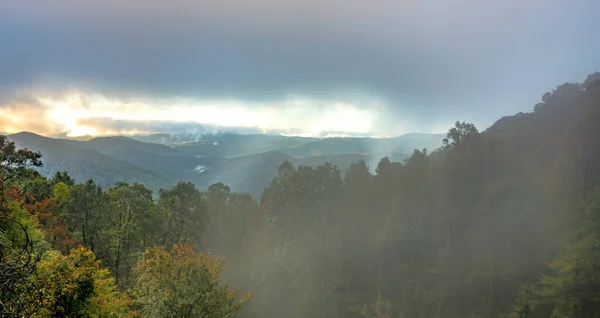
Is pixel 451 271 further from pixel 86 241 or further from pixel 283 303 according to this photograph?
pixel 86 241

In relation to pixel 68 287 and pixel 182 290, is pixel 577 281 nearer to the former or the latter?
pixel 182 290

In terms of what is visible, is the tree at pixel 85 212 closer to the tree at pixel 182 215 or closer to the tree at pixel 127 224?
the tree at pixel 127 224

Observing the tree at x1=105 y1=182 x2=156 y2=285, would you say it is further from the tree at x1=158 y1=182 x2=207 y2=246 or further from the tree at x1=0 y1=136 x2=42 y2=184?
the tree at x1=0 y1=136 x2=42 y2=184

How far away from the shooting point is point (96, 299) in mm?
22875

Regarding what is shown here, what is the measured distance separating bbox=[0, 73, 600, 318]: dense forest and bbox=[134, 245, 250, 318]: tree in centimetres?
317

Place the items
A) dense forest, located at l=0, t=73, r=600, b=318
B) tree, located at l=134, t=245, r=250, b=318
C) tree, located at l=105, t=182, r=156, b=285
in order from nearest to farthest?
tree, located at l=134, t=245, r=250, b=318 → dense forest, located at l=0, t=73, r=600, b=318 → tree, located at l=105, t=182, r=156, b=285

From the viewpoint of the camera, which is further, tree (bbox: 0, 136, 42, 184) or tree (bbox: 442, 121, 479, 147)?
tree (bbox: 442, 121, 479, 147)

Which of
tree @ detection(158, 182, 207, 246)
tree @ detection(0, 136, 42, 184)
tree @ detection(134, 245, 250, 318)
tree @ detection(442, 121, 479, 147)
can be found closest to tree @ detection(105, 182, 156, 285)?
tree @ detection(158, 182, 207, 246)

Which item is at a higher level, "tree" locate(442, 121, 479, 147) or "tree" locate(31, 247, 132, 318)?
"tree" locate(442, 121, 479, 147)

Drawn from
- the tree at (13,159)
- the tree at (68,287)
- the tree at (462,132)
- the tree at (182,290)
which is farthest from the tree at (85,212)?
the tree at (462,132)

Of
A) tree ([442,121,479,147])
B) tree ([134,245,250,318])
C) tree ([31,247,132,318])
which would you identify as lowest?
tree ([134,245,250,318])

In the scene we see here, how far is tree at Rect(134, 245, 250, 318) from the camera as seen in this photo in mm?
27219

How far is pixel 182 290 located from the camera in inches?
1109

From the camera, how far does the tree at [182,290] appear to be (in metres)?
27.2
